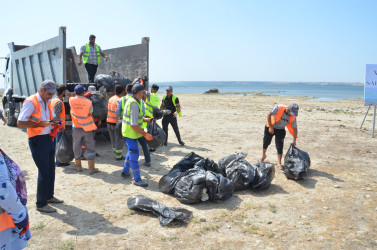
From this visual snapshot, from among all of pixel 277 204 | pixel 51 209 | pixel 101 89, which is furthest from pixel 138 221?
pixel 101 89

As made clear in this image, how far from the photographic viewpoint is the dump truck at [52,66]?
277 inches

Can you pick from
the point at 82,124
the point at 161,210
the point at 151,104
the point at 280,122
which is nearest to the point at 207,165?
the point at 161,210

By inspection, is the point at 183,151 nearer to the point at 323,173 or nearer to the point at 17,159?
the point at 323,173

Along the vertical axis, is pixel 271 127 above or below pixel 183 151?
above

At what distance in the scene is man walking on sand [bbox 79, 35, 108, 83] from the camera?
28.8ft

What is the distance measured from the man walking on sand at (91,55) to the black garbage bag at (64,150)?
12.0 ft

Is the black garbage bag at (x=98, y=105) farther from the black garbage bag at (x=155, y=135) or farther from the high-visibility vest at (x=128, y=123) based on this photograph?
the high-visibility vest at (x=128, y=123)

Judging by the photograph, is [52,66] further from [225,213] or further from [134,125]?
[225,213]

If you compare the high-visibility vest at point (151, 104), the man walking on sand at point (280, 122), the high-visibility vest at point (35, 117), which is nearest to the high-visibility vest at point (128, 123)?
the high-visibility vest at point (35, 117)

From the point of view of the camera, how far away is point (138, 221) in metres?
3.86

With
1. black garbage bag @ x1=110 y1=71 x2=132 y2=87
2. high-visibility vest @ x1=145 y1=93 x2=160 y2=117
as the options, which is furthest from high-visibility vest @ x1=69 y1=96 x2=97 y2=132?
black garbage bag @ x1=110 y1=71 x2=132 y2=87

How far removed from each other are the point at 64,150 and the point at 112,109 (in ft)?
4.23

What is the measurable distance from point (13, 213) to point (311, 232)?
321 centimetres

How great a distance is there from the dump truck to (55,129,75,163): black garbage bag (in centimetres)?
56
